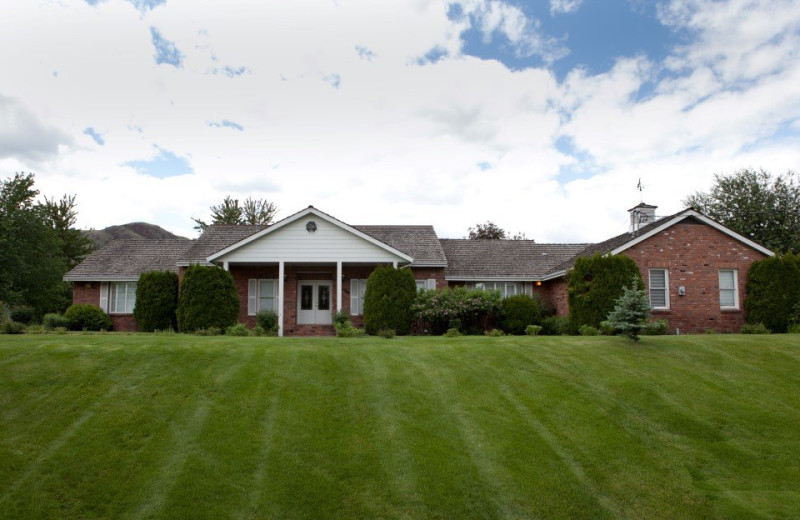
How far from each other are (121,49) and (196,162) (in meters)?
7.03

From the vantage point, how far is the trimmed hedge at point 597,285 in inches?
774

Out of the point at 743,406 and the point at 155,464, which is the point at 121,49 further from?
the point at 743,406

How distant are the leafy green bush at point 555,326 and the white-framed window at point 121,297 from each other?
762 inches

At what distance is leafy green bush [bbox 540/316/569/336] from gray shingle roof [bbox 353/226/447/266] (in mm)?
5487

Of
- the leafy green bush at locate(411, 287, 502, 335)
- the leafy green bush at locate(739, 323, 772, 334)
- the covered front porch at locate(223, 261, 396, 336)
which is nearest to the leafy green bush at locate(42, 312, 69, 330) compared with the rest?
the covered front porch at locate(223, 261, 396, 336)

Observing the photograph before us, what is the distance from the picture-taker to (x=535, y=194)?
93.4ft

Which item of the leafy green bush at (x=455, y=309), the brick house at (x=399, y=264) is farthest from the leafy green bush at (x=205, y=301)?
the leafy green bush at (x=455, y=309)

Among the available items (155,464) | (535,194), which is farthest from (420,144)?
(155,464)

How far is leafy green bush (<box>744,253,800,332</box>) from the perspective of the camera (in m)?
20.4

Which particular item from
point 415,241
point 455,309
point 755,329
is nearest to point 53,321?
point 415,241

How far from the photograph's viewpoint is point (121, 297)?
2756 centimetres

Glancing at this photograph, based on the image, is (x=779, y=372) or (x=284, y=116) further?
(x=284, y=116)

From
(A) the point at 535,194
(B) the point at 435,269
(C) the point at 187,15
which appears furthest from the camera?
(A) the point at 535,194

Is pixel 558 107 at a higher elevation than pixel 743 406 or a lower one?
higher
